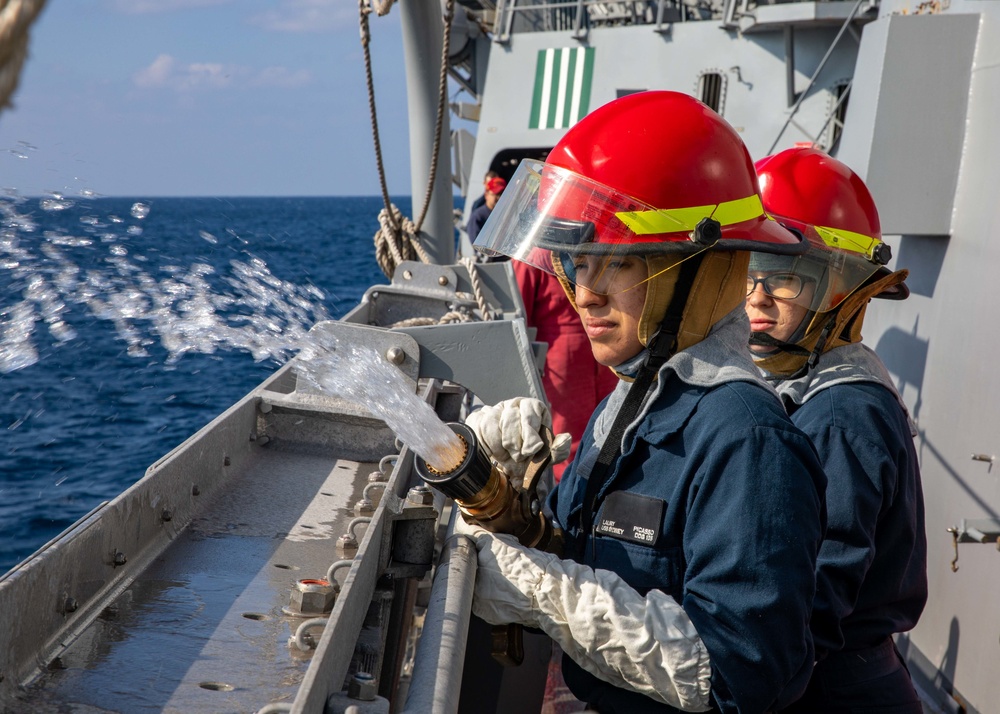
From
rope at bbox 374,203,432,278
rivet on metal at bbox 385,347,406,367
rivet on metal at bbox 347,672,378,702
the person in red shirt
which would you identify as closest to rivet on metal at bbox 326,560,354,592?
rivet on metal at bbox 347,672,378,702

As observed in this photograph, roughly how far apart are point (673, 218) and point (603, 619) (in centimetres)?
77

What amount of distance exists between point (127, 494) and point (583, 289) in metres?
1.06

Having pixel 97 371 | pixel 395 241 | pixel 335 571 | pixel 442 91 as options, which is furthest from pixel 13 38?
pixel 97 371

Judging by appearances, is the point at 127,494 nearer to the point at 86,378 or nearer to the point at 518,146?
the point at 518,146

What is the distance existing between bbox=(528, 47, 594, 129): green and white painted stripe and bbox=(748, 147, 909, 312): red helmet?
8.12 metres

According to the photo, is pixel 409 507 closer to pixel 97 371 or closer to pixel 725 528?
pixel 725 528

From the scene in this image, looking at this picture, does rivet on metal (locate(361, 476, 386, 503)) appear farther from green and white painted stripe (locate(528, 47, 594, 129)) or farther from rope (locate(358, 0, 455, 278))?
green and white painted stripe (locate(528, 47, 594, 129))

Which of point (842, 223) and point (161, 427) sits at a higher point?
point (842, 223)

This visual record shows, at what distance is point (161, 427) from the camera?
1227cm

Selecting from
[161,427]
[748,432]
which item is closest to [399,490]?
[748,432]

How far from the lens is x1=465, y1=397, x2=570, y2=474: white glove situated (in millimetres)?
1977

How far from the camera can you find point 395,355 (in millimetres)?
2865

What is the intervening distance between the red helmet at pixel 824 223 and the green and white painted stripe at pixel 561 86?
8117 mm

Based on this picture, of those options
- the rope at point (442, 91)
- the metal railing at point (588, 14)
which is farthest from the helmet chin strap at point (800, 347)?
the metal railing at point (588, 14)
